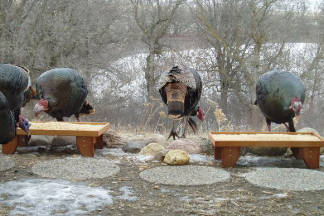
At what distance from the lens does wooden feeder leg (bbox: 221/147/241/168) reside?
171 inches

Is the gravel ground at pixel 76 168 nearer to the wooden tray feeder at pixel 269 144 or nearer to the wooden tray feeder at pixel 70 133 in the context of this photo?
the wooden tray feeder at pixel 70 133

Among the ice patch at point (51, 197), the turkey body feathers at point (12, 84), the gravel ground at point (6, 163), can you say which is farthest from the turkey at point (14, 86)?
the ice patch at point (51, 197)

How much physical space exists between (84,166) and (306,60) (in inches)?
359

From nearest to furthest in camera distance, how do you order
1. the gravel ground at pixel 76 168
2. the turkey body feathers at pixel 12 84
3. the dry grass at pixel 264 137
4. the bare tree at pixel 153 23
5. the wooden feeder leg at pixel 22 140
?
1. the gravel ground at pixel 76 168
2. the turkey body feathers at pixel 12 84
3. the dry grass at pixel 264 137
4. the wooden feeder leg at pixel 22 140
5. the bare tree at pixel 153 23

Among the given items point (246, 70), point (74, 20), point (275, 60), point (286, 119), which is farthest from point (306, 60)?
point (286, 119)

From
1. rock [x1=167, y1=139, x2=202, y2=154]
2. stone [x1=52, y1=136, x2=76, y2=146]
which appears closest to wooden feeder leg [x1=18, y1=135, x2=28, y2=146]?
stone [x1=52, y1=136, x2=76, y2=146]

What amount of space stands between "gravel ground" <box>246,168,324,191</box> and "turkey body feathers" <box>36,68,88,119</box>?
2.63 metres

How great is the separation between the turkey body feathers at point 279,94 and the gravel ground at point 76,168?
1976 mm

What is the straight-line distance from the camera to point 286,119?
4.80m

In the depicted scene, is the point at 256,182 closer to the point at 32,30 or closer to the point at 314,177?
the point at 314,177

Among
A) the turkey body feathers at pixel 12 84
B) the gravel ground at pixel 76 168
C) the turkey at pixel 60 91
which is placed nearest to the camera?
the gravel ground at pixel 76 168

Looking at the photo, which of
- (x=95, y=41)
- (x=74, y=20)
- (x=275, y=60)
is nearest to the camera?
(x=74, y=20)

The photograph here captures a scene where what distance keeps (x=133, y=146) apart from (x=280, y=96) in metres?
1.97

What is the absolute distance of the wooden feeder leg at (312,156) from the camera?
4383 millimetres
